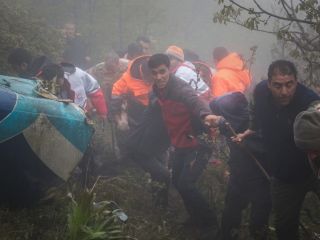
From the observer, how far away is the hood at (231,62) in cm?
800

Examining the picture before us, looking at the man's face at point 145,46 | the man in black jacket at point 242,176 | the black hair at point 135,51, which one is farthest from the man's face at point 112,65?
the man in black jacket at point 242,176

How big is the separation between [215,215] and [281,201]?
4.77 feet

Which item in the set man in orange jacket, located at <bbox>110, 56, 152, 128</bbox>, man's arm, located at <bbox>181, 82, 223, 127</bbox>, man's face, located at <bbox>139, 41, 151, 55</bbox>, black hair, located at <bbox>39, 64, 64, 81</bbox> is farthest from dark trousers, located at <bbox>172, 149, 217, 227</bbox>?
man's face, located at <bbox>139, 41, 151, 55</bbox>

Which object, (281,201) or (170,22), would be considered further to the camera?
(170,22)

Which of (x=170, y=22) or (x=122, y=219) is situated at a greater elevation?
(x=170, y=22)

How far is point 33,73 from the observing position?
7121 mm

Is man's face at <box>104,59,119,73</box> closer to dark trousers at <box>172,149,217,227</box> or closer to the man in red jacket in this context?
the man in red jacket

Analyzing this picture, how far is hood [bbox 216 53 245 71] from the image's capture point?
8.00 metres

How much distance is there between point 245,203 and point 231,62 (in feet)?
12.0

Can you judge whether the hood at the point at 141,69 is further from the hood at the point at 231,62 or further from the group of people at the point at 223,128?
the hood at the point at 231,62

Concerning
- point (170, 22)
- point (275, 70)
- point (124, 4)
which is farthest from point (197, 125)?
point (170, 22)

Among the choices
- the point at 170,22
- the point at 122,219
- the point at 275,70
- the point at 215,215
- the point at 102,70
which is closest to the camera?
the point at 275,70

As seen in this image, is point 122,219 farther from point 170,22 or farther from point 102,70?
point 170,22

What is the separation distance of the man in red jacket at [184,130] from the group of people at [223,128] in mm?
13
